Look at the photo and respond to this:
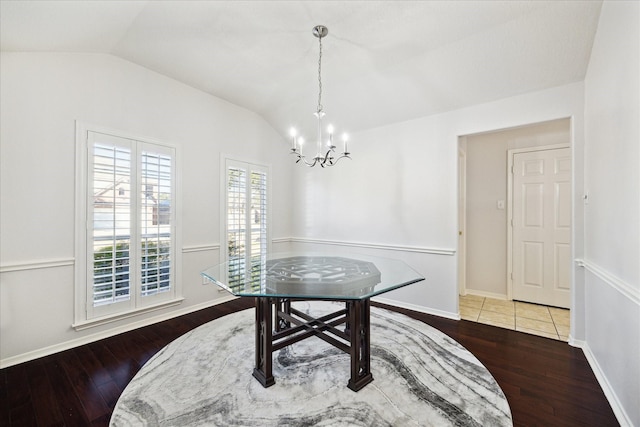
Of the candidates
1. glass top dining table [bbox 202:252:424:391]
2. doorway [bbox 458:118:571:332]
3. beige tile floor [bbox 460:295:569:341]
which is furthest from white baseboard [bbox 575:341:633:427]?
doorway [bbox 458:118:571:332]

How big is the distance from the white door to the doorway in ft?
0.31

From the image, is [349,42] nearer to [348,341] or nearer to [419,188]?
[419,188]

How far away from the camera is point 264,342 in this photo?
1904mm

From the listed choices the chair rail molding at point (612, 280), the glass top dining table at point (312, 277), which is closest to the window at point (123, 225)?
the glass top dining table at point (312, 277)

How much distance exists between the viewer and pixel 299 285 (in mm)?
1797

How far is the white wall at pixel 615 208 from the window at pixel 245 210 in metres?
3.28

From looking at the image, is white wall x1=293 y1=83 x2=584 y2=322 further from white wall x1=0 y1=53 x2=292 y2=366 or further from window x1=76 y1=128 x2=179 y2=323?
white wall x1=0 y1=53 x2=292 y2=366

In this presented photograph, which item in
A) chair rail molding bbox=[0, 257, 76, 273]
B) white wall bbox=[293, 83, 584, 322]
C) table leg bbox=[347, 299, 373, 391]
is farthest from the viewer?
white wall bbox=[293, 83, 584, 322]

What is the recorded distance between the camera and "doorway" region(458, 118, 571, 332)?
12.4 feet

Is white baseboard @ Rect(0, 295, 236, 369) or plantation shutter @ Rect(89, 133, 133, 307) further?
plantation shutter @ Rect(89, 133, 133, 307)

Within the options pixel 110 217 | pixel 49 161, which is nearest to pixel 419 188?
pixel 110 217

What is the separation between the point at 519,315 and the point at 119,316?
14.7 ft

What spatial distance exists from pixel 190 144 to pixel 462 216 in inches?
155

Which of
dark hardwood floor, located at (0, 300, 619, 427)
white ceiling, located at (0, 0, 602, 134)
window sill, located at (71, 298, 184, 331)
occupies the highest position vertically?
white ceiling, located at (0, 0, 602, 134)
